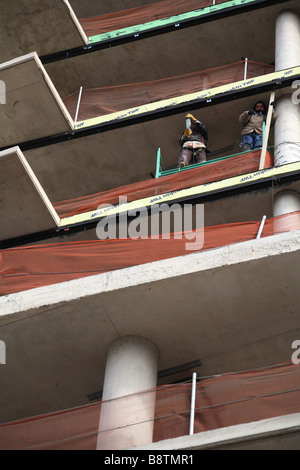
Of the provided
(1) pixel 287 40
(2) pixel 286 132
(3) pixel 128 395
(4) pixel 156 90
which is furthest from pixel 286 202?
(3) pixel 128 395

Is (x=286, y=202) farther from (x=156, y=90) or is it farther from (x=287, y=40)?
(x=287, y=40)

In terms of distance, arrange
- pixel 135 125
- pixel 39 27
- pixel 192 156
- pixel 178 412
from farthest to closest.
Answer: pixel 39 27
pixel 135 125
pixel 192 156
pixel 178 412

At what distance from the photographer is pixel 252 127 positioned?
53.4 ft

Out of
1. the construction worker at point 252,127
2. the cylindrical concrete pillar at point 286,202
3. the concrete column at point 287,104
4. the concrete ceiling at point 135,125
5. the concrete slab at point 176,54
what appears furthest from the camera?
the concrete slab at point 176,54

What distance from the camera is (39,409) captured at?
13.2 m

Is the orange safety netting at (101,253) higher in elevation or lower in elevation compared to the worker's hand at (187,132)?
lower

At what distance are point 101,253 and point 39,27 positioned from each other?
9.38 meters

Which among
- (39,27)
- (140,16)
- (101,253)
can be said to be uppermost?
(140,16)

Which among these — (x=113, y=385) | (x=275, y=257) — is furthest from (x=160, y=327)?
(x=275, y=257)

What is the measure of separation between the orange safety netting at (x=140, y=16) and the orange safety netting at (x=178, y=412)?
1215 centimetres

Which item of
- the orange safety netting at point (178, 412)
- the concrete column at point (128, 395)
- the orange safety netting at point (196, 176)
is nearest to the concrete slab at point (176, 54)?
the orange safety netting at point (196, 176)

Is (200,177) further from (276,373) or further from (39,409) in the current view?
(276,373)

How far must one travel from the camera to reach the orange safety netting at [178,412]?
916 cm

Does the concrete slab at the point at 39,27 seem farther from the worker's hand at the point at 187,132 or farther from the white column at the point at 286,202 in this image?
the white column at the point at 286,202
